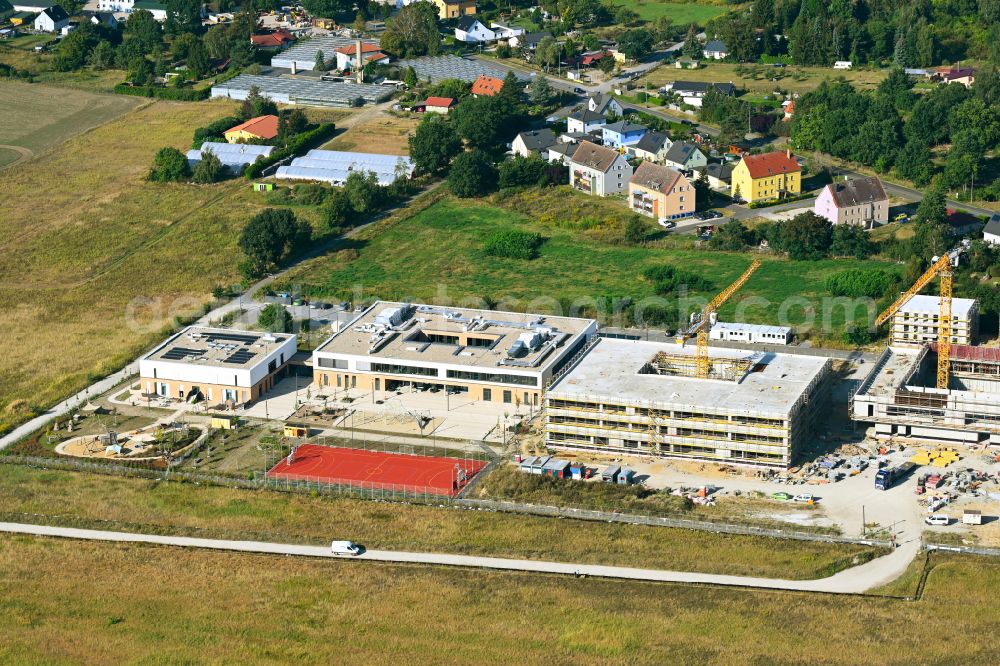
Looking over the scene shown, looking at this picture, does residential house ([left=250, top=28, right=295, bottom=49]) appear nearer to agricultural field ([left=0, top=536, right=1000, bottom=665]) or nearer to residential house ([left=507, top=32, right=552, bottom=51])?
residential house ([left=507, top=32, right=552, bottom=51])

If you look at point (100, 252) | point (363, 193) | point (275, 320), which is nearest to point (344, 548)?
point (275, 320)

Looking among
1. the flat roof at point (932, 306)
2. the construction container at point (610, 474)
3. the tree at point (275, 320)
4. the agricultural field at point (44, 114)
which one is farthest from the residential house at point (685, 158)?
the agricultural field at point (44, 114)

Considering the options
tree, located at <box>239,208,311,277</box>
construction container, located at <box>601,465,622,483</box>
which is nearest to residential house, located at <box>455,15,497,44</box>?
tree, located at <box>239,208,311,277</box>

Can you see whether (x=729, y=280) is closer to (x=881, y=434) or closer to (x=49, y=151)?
(x=881, y=434)

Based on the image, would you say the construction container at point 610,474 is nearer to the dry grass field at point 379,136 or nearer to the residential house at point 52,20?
the dry grass field at point 379,136

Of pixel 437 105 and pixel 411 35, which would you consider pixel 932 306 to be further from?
pixel 411 35
